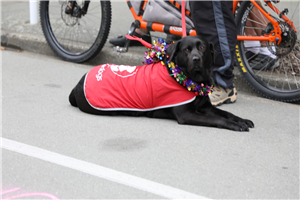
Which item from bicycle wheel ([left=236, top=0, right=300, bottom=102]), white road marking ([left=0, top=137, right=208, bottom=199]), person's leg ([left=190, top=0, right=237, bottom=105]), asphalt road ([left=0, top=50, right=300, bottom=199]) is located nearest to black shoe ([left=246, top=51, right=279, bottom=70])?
bicycle wheel ([left=236, top=0, right=300, bottom=102])

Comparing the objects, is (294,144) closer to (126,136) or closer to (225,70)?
(225,70)

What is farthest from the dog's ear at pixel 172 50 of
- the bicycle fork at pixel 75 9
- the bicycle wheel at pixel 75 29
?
the bicycle fork at pixel 75 9

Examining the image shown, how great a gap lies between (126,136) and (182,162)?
0.64 meters

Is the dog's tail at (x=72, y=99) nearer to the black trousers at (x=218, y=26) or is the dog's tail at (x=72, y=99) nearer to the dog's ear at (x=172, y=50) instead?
the dog's ear at (x=172, y=50)

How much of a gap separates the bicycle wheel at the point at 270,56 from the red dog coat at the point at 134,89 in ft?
4.16

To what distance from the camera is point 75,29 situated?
5.96 metres

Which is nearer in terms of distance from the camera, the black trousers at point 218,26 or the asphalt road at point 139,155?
the asphalt road at point 139,155

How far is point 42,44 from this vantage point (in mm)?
5883

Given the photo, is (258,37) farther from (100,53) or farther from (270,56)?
(100,53)

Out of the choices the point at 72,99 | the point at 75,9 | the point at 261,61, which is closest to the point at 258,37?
the point at 261,61

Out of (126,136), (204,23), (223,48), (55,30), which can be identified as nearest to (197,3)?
(204,23)

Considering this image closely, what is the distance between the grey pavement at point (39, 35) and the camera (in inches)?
201

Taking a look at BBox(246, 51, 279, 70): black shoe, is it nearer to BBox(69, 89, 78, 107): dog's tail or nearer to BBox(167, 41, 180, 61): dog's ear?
BBox(167, 41, 180, 61): dog's ear

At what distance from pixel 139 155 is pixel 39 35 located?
4.11 m
